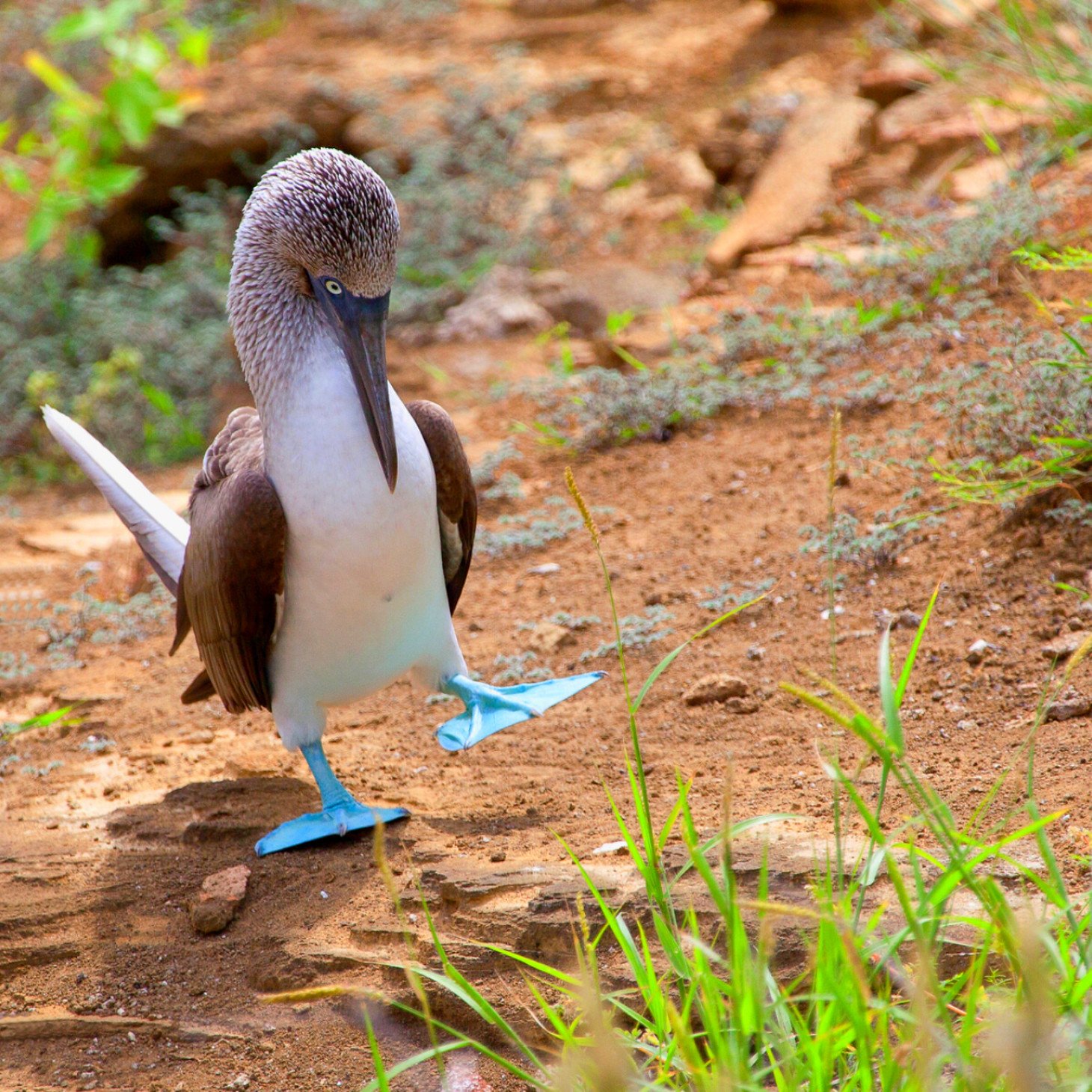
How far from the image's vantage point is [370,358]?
2982mm

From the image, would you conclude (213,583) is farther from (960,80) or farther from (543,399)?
(960,80)

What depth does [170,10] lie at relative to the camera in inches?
361

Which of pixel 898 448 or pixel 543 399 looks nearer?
pixel 898 448

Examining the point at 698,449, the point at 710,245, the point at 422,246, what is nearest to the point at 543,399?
the point at 698,449

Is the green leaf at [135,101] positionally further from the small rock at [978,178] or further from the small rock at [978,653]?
the small rock at [978,653]

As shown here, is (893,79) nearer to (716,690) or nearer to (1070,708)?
(716,690)

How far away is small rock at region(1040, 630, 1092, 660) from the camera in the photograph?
3.09 metres

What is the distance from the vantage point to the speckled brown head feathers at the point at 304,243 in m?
2.97

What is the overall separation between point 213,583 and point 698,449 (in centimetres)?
264

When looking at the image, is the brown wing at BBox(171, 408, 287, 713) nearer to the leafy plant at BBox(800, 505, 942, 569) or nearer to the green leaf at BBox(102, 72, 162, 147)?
the leafy plant at BBox(800, 505, 942, 569)

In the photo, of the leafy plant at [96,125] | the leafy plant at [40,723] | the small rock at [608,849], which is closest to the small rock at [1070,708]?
the small rock at [608,849]

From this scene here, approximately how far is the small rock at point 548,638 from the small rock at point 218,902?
1.37 m

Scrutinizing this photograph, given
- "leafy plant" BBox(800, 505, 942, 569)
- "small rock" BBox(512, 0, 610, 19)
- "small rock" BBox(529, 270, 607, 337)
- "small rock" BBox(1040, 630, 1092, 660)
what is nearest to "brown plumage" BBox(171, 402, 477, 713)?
"leafy plant" BBox(800, 505, 942, 569)

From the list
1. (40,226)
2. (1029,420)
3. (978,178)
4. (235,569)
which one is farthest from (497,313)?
(235,569)
